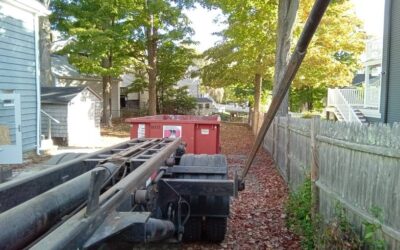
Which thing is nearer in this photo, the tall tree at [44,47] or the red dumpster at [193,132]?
the red dumpster at [193,132]

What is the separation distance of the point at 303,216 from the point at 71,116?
14.4 m

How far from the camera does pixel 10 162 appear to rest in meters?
11.8

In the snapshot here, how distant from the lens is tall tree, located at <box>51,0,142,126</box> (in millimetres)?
22281

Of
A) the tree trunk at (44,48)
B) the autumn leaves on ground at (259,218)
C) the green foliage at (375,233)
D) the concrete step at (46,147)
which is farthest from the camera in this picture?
the tree trunk at (44,48)

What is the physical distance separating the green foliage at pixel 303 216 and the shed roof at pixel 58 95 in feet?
45.1

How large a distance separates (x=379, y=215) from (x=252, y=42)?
1750 centimetres

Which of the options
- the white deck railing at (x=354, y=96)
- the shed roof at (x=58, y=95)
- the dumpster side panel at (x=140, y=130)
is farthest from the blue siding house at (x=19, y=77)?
the white deck railing at (x=354, y=96)

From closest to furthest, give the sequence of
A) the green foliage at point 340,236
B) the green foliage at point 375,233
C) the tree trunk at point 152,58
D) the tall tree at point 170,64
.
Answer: the green foliage at point 375,233 → the green foliage at point 340,236 → the tree trunk at point 152,58 → the tall tree at point 170,64

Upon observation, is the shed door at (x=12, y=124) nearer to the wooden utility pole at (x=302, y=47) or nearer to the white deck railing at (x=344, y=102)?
the wooden utility pole at (x=302, y=47)

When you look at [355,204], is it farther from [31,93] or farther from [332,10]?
[332,10]

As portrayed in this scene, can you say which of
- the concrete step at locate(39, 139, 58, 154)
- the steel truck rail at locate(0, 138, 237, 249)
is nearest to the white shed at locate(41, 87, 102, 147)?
the concrete step at locate(39, 139, 58, 154)

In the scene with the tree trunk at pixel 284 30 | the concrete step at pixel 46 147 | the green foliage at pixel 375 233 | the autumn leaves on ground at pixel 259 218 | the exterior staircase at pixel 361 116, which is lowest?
the autumn leaves on ground at pixel 259 218

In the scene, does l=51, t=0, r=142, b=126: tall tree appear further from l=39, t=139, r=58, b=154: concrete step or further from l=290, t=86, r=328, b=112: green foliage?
l=290, t=86, r=328, b=112: green foliage

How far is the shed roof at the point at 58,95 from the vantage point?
18.0 meters
